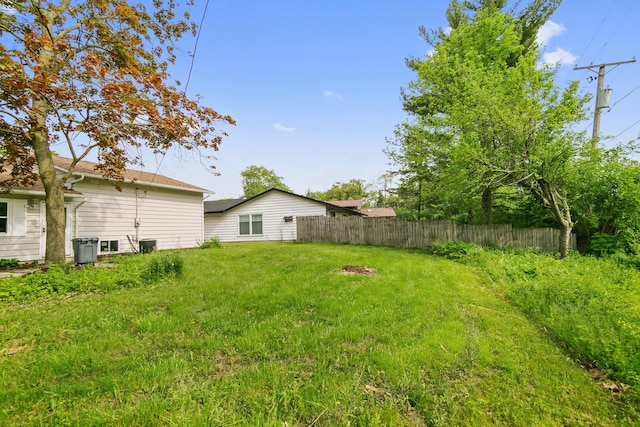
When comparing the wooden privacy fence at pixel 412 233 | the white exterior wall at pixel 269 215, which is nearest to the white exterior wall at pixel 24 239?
Answer: the white exterior wall at pixel 269 215

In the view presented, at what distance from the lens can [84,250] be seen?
23.8ft

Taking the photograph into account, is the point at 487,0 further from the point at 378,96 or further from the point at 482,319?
the point at 482,319

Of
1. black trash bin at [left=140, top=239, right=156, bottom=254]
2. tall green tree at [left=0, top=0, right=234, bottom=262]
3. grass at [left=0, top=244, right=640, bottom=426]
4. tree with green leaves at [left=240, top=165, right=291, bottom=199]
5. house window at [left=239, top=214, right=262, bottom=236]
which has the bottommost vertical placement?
grass at [left=0, top=244, right=640, bottom=426]

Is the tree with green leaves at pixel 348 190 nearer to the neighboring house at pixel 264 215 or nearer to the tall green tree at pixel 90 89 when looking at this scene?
the neighboring house at pixel 264 215

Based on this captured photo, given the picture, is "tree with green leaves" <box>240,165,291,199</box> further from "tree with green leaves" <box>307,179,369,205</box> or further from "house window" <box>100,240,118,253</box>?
"house window" <box>100,240,118,253</box>

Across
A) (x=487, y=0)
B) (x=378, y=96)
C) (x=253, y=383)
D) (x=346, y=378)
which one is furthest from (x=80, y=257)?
(x=487, y=0)

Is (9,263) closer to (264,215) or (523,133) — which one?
(264,215)

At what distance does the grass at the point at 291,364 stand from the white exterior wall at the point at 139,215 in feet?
21.1

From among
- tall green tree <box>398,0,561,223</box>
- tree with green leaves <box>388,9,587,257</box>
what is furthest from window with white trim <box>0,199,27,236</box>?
tall green tree <box>398,0,561,223</box>

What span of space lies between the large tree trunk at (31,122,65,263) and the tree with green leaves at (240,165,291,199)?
36930 mm

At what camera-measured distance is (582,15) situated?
9.00 metres

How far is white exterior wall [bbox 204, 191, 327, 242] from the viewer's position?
16562mm

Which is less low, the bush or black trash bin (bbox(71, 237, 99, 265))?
black trash bin (bbox(71, 237, 99, 265))

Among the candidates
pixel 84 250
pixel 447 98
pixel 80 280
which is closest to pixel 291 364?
pixel 80 280
